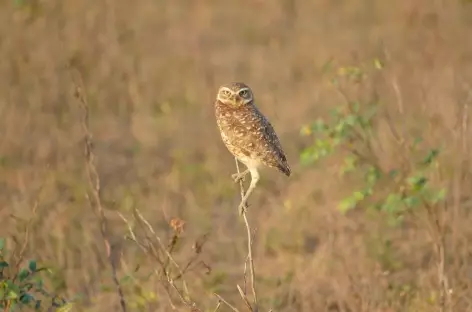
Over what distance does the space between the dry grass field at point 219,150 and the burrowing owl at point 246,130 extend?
383mm

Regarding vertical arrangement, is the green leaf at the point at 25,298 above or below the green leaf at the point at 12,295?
below

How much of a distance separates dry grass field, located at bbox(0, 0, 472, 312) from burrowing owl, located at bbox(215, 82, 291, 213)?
0.38 meters

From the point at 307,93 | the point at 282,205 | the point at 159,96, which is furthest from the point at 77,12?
the point at 282,205

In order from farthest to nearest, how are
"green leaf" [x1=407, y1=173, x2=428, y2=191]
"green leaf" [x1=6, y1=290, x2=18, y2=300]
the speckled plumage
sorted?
"green leaf" [x1=407, y1=173, x2=428, y2=191] → the speckled plumage → "green leaf" [x1=6, y1=290, x2=18, y2=300]

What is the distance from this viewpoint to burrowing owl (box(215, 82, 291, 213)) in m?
4.06


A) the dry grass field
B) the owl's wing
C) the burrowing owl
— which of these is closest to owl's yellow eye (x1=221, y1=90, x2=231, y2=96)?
the burrowing owl

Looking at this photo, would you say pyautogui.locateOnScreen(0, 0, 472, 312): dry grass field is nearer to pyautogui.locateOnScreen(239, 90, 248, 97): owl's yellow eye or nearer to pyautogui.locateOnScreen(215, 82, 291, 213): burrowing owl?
pyautogui.locateOnScreen(215, 82, 291, 213): burrowing owl

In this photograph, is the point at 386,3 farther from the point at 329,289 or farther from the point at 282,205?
the point at 329,289

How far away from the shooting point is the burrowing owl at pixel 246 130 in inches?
160

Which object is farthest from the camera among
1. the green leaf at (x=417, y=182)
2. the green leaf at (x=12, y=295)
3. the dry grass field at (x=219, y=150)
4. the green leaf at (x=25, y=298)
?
the dry grass field at (x=219, y=150)

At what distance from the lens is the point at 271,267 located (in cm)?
697

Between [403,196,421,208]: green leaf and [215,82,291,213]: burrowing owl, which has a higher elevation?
[215,82,291,213]: burrowing owl

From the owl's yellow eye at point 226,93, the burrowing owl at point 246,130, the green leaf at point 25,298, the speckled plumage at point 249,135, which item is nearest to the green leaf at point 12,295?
the green leaf at point 25,298

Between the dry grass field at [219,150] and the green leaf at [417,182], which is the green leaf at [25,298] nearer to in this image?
the dry grass field at [219,150]
